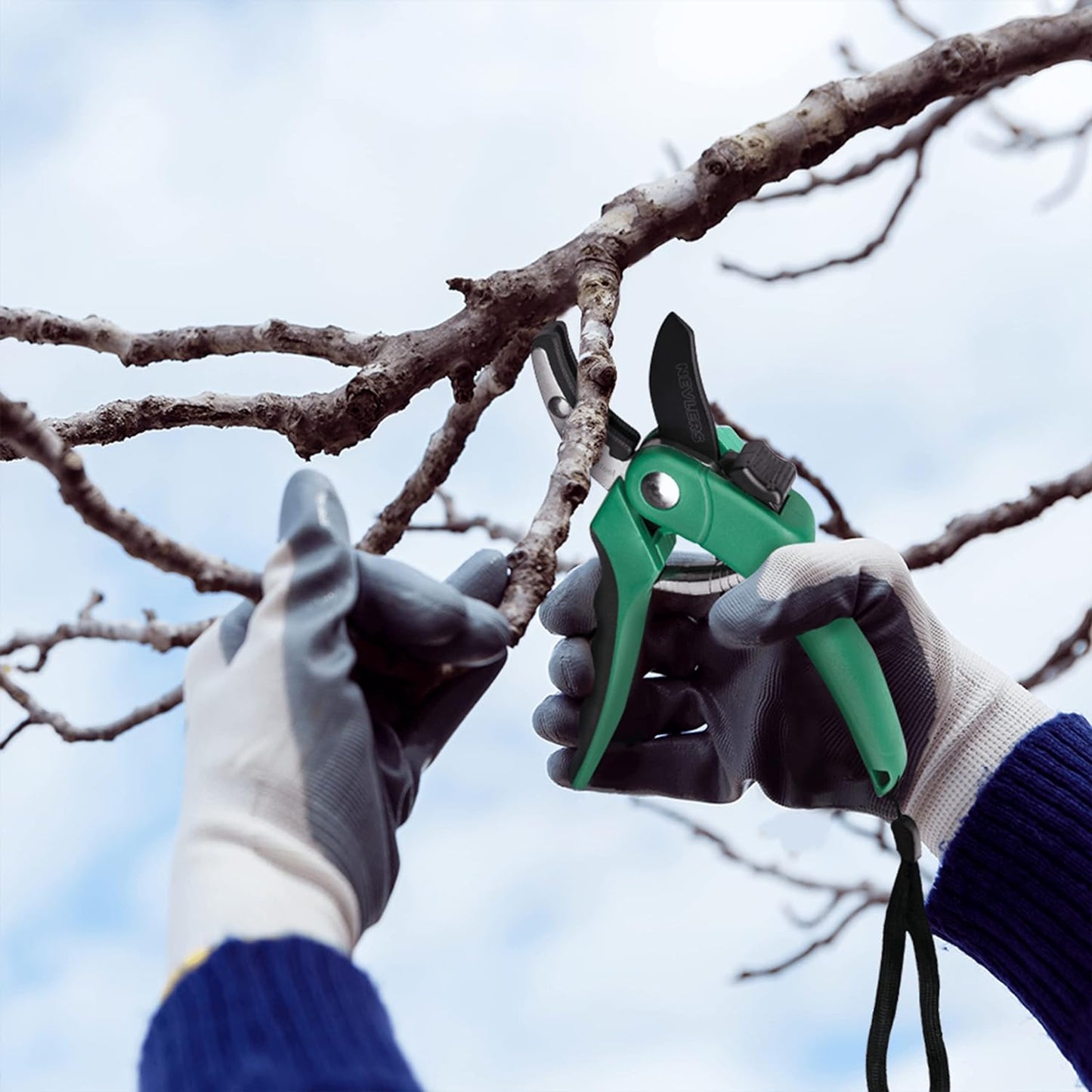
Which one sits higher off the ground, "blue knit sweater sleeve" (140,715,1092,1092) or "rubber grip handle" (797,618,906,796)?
"rubber grip handle" (797,618,906,796)

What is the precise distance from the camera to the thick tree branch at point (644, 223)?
5.12ft

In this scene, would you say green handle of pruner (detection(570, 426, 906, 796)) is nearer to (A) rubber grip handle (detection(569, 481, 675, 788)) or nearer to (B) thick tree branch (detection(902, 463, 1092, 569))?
(A) rubber grip handle (detection(569, 481, 675, 788))

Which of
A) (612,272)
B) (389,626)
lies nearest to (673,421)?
(612,272)

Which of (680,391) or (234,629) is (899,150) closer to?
(680,391)

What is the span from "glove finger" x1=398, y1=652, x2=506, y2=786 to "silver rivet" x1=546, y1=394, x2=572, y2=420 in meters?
0.45

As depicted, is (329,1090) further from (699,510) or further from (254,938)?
(699,510)

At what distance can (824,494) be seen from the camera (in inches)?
85.4

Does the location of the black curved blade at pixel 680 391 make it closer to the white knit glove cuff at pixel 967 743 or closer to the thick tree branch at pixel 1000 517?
the white knit glove cuff at pixel 967 743

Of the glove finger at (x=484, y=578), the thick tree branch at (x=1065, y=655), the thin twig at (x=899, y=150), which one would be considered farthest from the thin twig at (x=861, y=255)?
the glove finger at (x=484, y=578)

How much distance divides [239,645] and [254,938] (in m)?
0.27

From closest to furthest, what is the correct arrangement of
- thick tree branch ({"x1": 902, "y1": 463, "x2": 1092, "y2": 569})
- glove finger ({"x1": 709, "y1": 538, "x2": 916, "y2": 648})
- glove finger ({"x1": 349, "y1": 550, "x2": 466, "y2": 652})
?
glove finger ({"x1": 349, "y1": 550, "x2": 466, "y2": 652})
glove finger ({"x1": 709, "y1": 538, "x2": 916, "y2": 648})
thick tree branch ({"x1": 902, "y1": 463, "x2": 1092, "y2": 569})

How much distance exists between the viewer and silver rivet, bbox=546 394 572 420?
144 cm

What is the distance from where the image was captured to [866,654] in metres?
1.35

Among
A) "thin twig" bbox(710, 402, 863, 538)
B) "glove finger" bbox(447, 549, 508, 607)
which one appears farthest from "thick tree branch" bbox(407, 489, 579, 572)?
"glove finger" bbox(447, 549, 508, 607)
